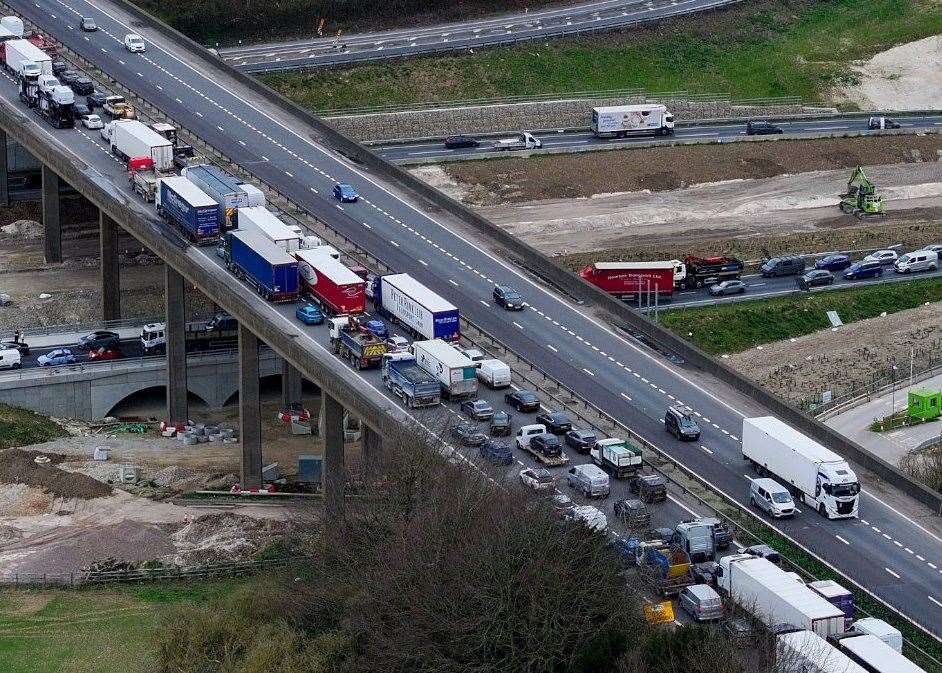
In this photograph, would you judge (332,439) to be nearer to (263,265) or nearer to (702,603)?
(263,265)

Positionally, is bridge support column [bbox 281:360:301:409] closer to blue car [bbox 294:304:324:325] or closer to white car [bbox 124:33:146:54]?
blue car [bbox 294:304:324:325]

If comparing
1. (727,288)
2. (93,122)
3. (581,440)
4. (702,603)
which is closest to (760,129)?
(727,288)

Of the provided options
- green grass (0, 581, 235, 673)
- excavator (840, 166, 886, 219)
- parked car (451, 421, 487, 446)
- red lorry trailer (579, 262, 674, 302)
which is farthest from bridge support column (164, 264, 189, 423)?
excavator (840, 166, 886, 219)

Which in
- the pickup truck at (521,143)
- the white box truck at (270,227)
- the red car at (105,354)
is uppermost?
the white box truck at (270,227)

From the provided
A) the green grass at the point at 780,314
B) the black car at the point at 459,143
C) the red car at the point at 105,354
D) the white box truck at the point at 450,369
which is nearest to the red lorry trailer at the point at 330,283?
the white box truck at the point at 450,369

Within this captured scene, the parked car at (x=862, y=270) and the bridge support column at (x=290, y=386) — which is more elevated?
the parked car at (x=862, y=270)

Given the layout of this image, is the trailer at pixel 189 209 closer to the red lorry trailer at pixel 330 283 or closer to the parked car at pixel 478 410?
the red lorry trailer at pixel 330 283
